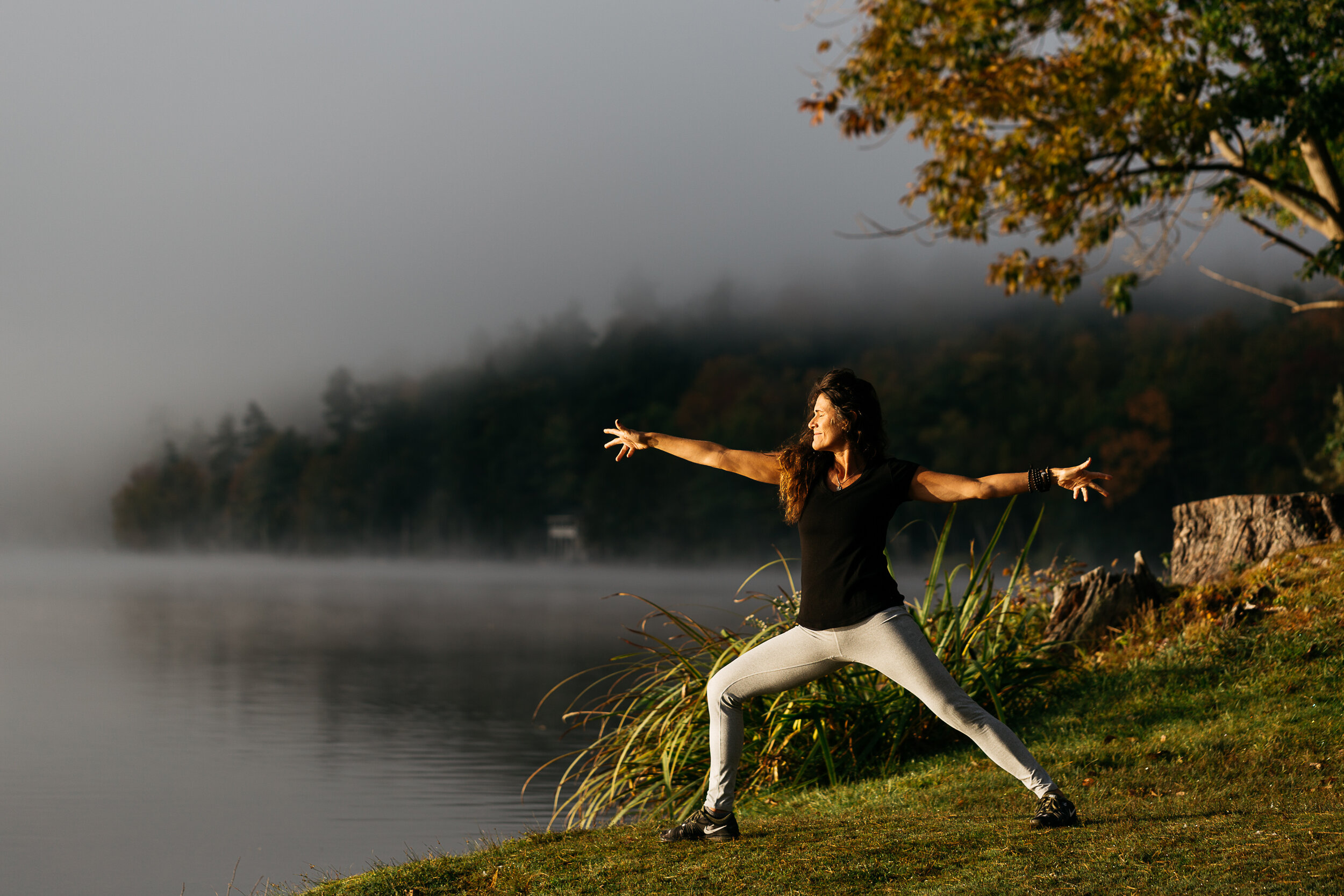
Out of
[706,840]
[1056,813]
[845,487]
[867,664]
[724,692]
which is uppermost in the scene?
[845,487]

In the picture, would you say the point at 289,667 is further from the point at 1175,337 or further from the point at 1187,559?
the point at 1175,337

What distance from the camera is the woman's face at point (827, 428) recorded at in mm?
4406

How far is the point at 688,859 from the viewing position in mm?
4449

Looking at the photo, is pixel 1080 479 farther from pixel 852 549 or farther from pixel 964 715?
pixel 964 715

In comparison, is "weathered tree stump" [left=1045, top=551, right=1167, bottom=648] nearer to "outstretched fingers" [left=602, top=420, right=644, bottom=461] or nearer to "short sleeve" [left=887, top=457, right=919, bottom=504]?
"short sleeve" [left=887, top=457, right=919, bottom=504]

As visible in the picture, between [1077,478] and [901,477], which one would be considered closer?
[1077,478]

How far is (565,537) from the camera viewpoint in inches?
3339

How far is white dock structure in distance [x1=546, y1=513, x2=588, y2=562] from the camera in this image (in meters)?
83.1

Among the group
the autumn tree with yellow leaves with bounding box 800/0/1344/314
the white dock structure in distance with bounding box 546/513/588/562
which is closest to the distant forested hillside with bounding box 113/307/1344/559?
the white dock structure in distance with bounding box 546/513/588/562

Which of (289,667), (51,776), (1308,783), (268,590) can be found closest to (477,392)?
(268,590)

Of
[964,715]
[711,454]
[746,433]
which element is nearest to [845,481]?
[711,454]

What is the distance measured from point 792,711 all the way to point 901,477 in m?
2.96

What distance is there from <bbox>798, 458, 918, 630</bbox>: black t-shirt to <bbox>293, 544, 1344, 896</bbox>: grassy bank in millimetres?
940

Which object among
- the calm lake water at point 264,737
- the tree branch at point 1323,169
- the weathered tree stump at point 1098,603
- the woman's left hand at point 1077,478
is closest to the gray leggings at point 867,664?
the woman's left hand at point 1077,478
